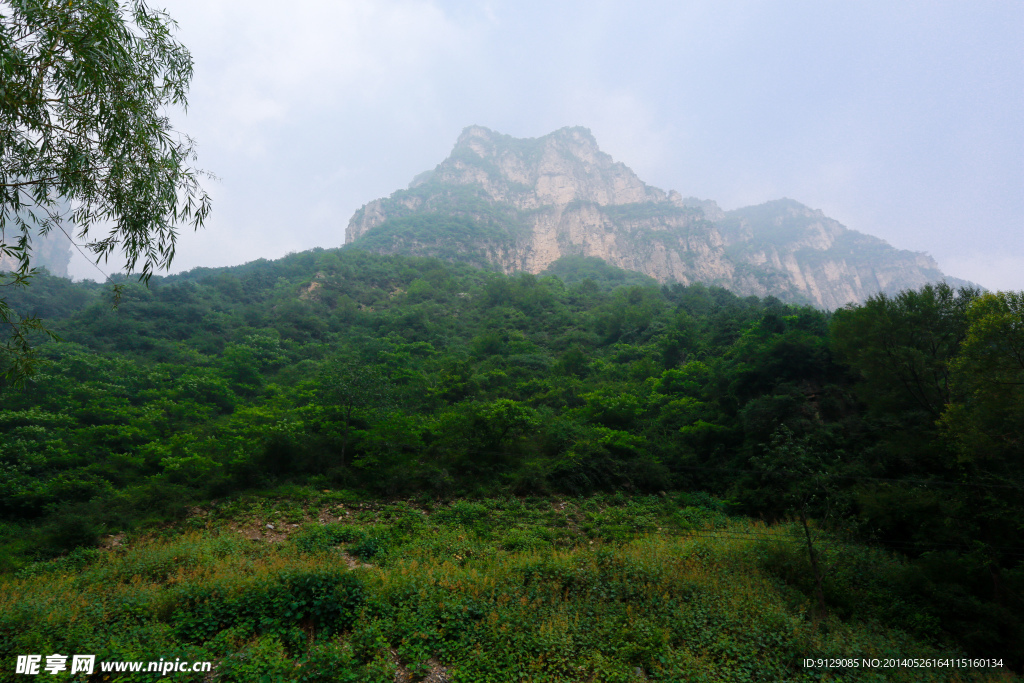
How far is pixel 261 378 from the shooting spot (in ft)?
70.3

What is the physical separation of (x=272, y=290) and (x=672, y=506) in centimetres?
3936

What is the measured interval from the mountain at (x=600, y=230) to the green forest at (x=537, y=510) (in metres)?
57.7

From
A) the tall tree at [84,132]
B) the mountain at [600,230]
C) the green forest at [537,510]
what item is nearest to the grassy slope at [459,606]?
the green forest at [537,510]

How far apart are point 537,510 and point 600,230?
86.5 metres

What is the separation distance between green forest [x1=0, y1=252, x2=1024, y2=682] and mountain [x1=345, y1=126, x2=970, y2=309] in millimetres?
57659

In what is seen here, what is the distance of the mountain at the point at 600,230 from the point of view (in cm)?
8025

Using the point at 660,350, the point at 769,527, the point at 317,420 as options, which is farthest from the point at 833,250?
the point at 317,420

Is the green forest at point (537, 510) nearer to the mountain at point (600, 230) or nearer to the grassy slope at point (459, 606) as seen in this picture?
the grassy slope at point (459, 606)

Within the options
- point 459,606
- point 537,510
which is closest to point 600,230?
point 537,510

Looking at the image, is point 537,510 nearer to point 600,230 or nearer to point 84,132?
point 84,132

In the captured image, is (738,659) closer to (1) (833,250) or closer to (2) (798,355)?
(2) (798,355)

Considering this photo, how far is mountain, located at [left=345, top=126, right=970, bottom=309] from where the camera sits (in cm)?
8025

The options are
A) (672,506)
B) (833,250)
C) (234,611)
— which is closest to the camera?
(234,611)

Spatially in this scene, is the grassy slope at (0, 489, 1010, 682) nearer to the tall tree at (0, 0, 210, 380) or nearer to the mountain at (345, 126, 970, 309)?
the tall tree at (0, 0, 210, 380)
